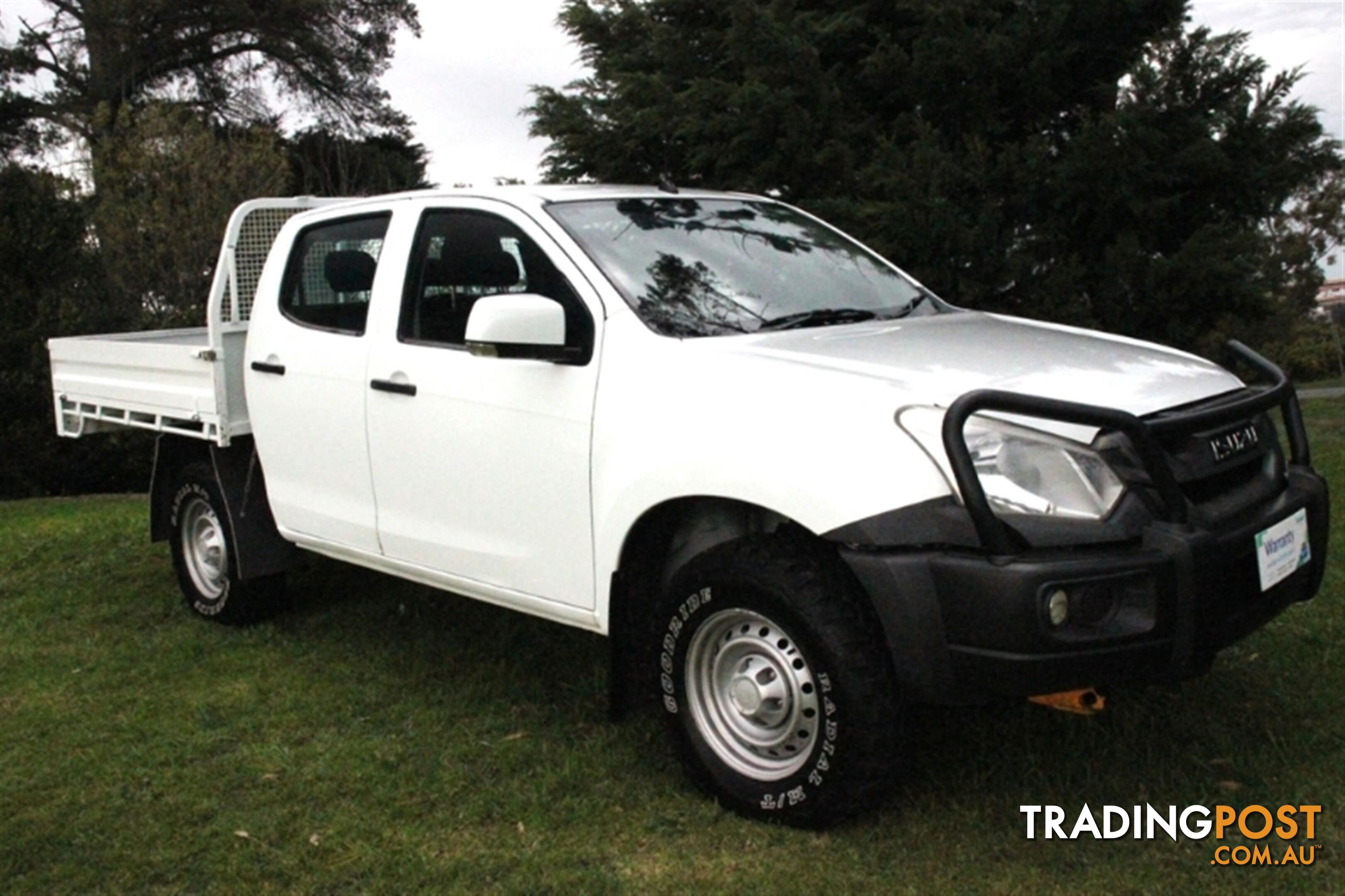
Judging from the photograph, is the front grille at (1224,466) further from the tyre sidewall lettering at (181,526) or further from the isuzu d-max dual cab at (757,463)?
the tyre sidewall lettering at (181,526)

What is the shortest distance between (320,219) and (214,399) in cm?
95

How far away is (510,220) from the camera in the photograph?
501cm

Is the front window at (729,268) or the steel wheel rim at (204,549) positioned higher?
the front window at (729,268)

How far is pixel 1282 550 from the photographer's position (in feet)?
13.3

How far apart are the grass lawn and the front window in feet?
4.81

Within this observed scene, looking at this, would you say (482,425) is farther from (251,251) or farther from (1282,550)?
(1282,550)

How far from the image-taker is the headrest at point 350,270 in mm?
5594

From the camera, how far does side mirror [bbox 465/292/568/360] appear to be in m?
→ 4.42

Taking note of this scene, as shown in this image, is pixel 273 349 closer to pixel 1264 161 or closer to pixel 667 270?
pixel 667 270

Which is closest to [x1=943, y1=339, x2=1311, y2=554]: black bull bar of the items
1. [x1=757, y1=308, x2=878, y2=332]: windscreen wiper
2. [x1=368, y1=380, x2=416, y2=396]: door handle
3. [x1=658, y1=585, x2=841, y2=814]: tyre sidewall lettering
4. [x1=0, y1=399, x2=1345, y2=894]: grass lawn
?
[x1=658, y1=585, x2=841, y2=814]: tyre sidewall lettering

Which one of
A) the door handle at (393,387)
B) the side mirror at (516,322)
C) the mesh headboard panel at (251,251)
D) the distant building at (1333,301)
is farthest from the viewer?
the distant building at (1333,301)

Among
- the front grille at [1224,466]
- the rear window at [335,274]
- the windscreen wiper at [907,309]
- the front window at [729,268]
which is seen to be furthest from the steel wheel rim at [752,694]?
the rear window at [335,274]

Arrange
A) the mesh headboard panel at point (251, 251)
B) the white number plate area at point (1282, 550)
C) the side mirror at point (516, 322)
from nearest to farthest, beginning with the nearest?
1. the white number plate area at point (1282, 550)
2. the side mirror at point (516, 322)
3. the mesh headboard panel at point (251, 251)

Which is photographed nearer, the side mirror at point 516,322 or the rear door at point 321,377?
the side mirror at point 516,322
